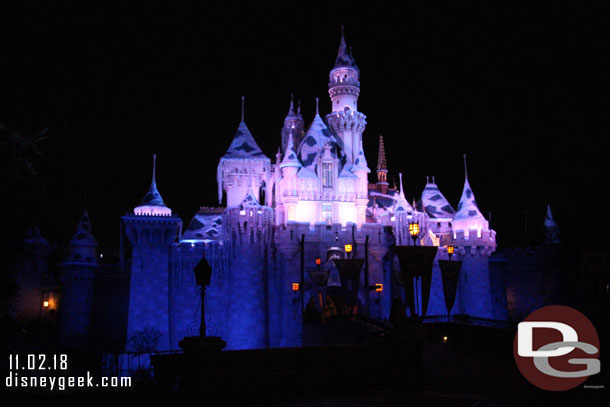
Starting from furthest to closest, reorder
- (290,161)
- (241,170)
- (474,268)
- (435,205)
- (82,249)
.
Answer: (435,205) < (82,249) < (474,268) < (241,170) < (290,161)

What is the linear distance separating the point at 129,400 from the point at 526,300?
138 ft

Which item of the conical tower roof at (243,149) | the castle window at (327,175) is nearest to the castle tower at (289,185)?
the castle window at (327,175)

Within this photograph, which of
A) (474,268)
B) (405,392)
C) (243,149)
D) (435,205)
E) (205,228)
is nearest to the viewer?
(405,392)

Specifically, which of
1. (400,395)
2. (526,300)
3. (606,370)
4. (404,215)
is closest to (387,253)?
(404,215)

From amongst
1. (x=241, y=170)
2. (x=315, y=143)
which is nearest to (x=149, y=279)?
(x=241, y=170)

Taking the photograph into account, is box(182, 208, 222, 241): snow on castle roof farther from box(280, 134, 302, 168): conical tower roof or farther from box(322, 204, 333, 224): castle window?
box(322, 204, 333, 224): castle window

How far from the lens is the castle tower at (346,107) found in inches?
1946

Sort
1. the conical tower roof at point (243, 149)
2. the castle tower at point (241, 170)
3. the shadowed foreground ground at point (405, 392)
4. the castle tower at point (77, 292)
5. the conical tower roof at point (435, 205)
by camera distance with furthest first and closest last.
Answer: the conical tower roof at point (435, 205), the castle tower at point (77, 292), the conical tower roof at point (243, 149), the castle tower at point (241, 170), the shadowed foreground ground at point (405, 392)

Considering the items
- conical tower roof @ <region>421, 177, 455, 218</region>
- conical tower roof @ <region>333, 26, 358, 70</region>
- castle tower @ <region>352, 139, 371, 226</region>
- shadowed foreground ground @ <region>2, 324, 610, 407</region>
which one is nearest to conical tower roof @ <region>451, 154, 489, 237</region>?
conical tower roof @ <region>421, 177, 455, 218</region>

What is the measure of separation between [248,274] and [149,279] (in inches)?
278

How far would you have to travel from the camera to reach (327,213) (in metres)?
44.7

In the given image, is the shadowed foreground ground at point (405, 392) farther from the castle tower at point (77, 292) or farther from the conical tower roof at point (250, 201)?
the castle tower at point (77, 292)

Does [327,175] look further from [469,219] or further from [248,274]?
[469,219]

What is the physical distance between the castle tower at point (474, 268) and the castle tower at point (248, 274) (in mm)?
15880
